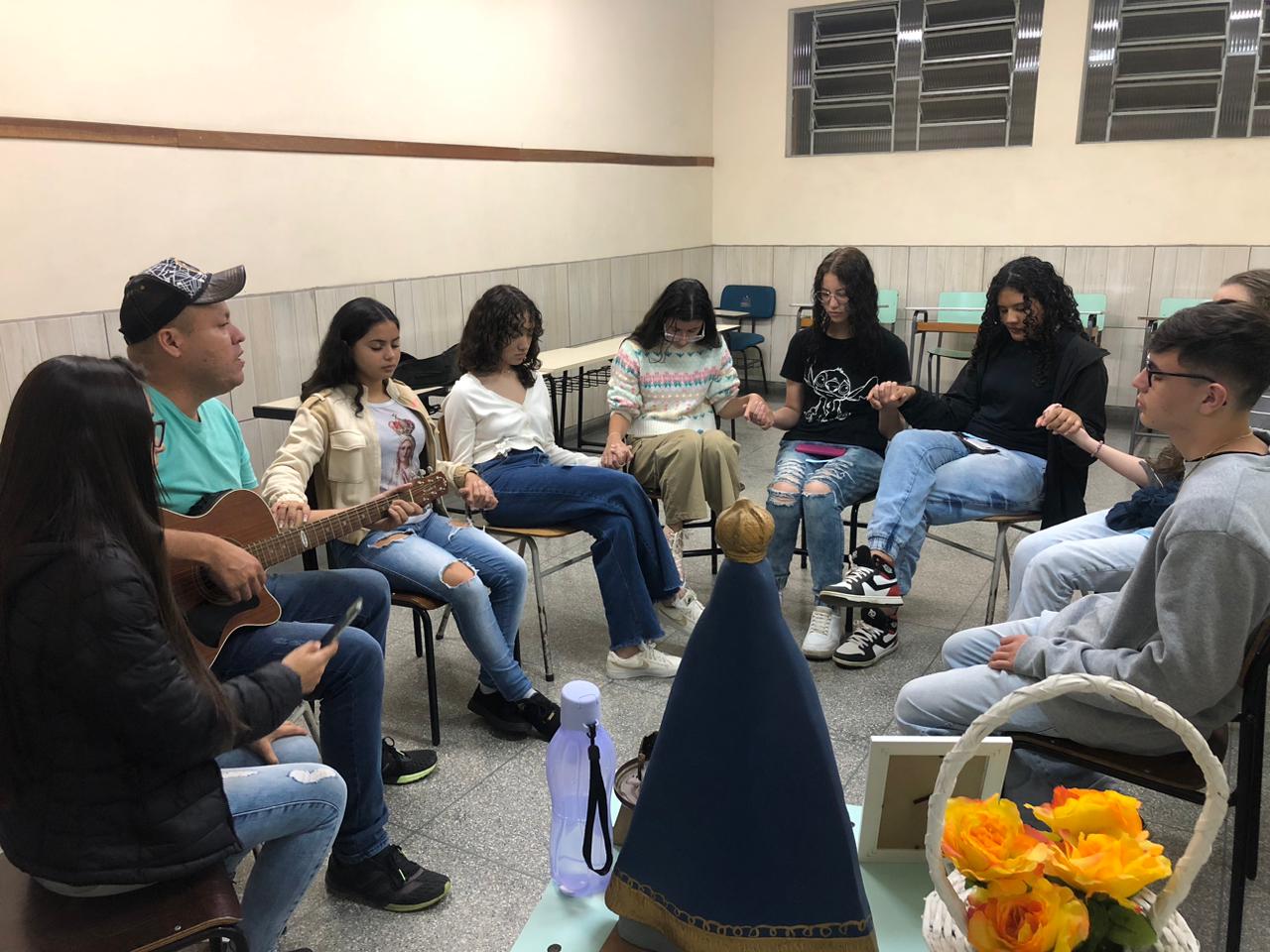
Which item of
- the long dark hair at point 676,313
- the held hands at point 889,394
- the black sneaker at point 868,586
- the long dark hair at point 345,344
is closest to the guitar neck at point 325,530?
the long dark hair at point 345,344

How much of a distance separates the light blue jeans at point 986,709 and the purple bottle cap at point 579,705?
2.55ft

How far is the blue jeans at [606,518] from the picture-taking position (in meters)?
2.75

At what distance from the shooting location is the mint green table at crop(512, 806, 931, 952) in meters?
1.17

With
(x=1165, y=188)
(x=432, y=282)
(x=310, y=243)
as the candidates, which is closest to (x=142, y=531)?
(x=310, y=243)

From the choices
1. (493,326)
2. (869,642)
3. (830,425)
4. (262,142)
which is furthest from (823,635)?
(262,142)

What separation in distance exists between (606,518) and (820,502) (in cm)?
69

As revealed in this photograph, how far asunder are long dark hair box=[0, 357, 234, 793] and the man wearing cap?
1.87ft

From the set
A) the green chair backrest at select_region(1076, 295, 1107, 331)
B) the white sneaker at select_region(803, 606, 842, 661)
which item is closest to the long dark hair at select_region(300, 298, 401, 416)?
the white sneaker at select_region(803, 606, 842, 661)

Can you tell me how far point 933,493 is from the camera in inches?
113

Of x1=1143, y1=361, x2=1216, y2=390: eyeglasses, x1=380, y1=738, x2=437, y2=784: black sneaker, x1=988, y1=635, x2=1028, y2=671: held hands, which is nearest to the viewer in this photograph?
x1=1143, y1=361, x2=1216, y2=390: eyeglasses

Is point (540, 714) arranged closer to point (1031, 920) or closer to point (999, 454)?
point (999, 454)

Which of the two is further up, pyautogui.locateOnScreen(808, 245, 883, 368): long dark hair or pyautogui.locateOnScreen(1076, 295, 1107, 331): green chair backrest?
pyautogui.locateOnScreen(808, 245, 883, 368): long dark hair

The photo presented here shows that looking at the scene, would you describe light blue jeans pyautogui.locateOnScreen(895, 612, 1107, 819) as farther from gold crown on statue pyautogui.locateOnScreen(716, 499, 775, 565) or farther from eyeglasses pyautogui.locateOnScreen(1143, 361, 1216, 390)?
gold crown on statue pyautogui.locateOnScreen(716, 499, 775, 565)

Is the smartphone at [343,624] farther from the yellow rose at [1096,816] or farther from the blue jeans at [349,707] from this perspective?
the yellow rose at [1096,816]
